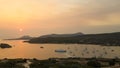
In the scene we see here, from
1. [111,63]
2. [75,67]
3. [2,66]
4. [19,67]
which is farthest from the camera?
[111,63]

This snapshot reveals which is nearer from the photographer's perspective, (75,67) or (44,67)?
(75,67)

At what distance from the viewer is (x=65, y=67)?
54.6 m

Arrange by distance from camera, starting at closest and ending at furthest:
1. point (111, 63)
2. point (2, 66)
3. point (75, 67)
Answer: point (75, 67), point (2, 66), point (111, 63)

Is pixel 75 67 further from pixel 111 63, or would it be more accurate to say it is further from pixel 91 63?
pixel 111 63

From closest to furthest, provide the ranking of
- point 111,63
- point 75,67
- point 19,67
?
point 75,67 < point 19,67 < point 111,63

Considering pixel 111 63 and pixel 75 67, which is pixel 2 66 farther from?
pixel 111 63

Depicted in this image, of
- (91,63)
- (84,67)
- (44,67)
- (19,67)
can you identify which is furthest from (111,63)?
(19,67)

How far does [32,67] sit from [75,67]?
10.8 m

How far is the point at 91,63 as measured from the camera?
208 feet

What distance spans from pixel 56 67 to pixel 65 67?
73.9 inches

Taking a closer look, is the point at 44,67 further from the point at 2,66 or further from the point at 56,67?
the point at 2,66

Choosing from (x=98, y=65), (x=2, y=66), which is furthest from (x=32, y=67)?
(x=98, y=65)

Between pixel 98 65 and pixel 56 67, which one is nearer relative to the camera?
pixel 56 67

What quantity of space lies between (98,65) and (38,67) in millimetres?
13617
